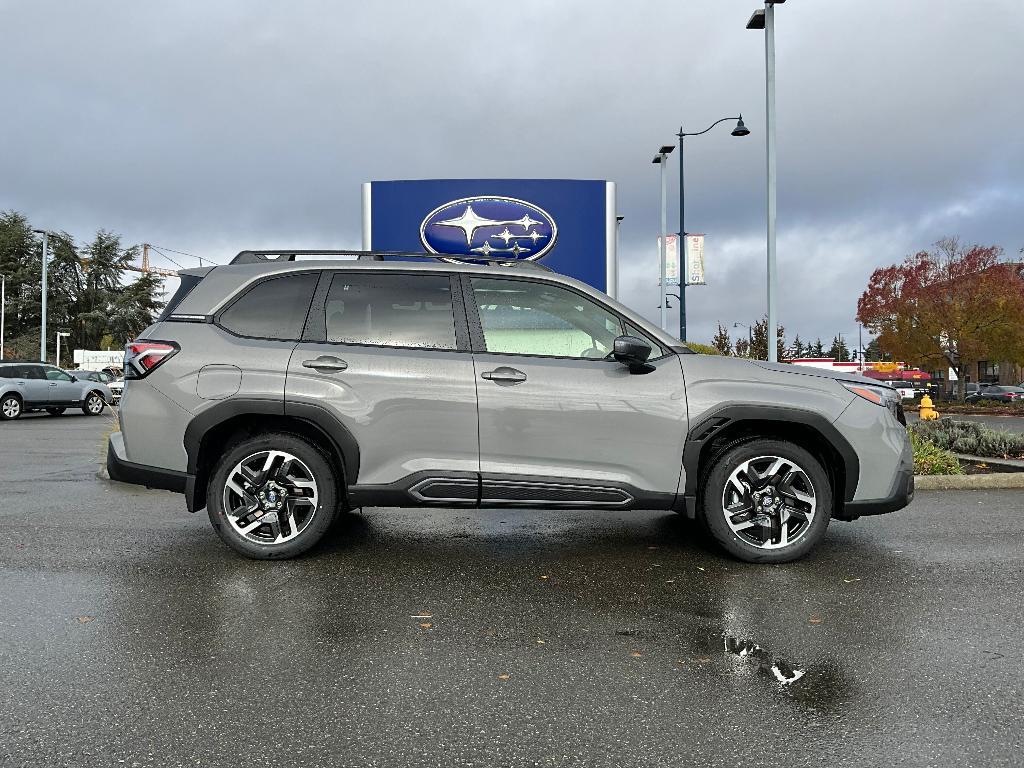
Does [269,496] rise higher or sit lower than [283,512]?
higher

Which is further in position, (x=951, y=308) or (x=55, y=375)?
(x=951, y=308)

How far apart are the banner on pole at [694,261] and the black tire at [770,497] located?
77.9 ft

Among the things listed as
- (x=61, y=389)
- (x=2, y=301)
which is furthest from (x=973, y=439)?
(x=2, y=301)

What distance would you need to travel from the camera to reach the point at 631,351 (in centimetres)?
495

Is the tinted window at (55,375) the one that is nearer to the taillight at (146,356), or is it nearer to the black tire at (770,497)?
the taillight at (146,356)

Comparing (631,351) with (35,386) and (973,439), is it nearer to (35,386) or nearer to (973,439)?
(973,439)

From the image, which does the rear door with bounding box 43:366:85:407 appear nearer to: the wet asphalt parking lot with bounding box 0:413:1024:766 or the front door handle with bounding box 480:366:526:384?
the wet asphalt parking lot with bounding box 0:413:1024:766

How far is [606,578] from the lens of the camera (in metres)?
4.89

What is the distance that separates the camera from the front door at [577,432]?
502cm

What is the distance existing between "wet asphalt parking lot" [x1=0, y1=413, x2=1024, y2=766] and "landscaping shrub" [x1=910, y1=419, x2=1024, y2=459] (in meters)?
4.85

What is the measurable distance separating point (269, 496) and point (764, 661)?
3.09m

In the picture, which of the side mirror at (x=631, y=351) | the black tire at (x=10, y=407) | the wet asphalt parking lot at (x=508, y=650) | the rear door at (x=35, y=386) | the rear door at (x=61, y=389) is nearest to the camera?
the wet asphalt parking lot at (x=508, y=650)

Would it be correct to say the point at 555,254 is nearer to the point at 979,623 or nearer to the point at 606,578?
the point at 606,578

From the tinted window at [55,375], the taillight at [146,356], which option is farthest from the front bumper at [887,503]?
the tinted window at [55,375]
